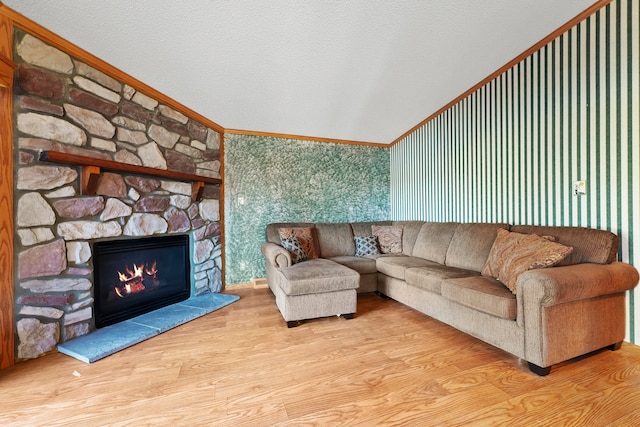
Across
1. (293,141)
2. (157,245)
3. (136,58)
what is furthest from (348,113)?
(157,245)

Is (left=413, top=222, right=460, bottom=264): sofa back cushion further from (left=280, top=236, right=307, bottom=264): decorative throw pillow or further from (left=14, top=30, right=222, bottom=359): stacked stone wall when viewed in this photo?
(left=14, top=30, right=222, bottom=359): stacked stone wall

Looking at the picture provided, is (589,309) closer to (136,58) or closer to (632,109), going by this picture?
(632,109)

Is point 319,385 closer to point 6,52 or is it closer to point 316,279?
point 316,279

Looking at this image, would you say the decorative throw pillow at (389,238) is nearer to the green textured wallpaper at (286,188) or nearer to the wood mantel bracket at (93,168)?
the green textured wallpaper at (286,188)

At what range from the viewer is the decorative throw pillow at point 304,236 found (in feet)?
10.8

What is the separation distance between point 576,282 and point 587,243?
1.70 ft

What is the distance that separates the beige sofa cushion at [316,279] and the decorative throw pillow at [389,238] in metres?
1.31

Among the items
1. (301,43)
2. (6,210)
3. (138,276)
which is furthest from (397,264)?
(6,210)

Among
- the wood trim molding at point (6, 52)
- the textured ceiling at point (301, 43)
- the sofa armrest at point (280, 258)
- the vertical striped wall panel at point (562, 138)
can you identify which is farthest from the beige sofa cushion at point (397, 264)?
the wood trim molding at point (6, 52)

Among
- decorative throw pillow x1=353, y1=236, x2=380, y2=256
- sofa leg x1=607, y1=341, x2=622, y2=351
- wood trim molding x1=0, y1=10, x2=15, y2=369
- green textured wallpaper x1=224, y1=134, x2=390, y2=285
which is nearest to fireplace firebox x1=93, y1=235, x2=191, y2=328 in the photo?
wood trim molding x1=0, y1=10, x2=15, y2=369

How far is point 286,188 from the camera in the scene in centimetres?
389

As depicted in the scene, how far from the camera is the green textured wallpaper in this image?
3.64 meters

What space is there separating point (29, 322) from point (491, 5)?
12.7 feet

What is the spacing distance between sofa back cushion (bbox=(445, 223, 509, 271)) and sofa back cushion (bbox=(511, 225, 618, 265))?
48 cm
